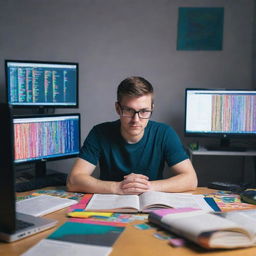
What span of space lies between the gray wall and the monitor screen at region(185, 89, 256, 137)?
0.98 ft

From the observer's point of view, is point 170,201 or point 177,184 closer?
point 170,201

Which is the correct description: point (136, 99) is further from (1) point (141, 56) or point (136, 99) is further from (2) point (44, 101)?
(1) point (141, 56)

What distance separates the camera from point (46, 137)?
218cm

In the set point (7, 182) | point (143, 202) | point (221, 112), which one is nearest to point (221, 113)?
point (221, 112)

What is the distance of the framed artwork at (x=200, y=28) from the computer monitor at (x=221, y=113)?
0.50 meters

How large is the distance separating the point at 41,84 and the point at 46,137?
0.51 metres

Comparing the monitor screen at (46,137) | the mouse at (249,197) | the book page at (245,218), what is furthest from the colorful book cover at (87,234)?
the monitor screen at (46,137)

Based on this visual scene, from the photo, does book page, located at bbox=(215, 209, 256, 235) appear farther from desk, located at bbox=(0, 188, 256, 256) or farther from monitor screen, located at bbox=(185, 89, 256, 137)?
monitor screen, located at bbox=(185, 89, 256, 137)

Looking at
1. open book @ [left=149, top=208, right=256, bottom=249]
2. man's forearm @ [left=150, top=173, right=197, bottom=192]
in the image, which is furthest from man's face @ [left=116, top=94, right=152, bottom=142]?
open book @ [left=149, top=208, right=256, bottom=249]

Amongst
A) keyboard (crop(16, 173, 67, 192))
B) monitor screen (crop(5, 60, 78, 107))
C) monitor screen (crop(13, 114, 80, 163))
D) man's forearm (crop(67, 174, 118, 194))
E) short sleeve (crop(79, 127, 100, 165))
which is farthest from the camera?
monitor screen (crop(5, 60, 78, 107))

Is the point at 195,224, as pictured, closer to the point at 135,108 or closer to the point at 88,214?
the point at 88,214

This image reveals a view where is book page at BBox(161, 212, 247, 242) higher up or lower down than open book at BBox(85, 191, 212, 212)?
higher up

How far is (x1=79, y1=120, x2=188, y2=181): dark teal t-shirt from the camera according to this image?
1.87 m

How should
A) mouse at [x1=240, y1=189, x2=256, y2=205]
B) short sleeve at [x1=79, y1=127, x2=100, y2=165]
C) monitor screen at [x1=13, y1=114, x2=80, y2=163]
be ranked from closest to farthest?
mouse at [x1=240, y1=189, x2=256, y2=205] < short sleeve at [x1=79, y1=127, x2=100, y2=165] < monitor screen at [x1=13, y1=114, x2=80, y2=163]
